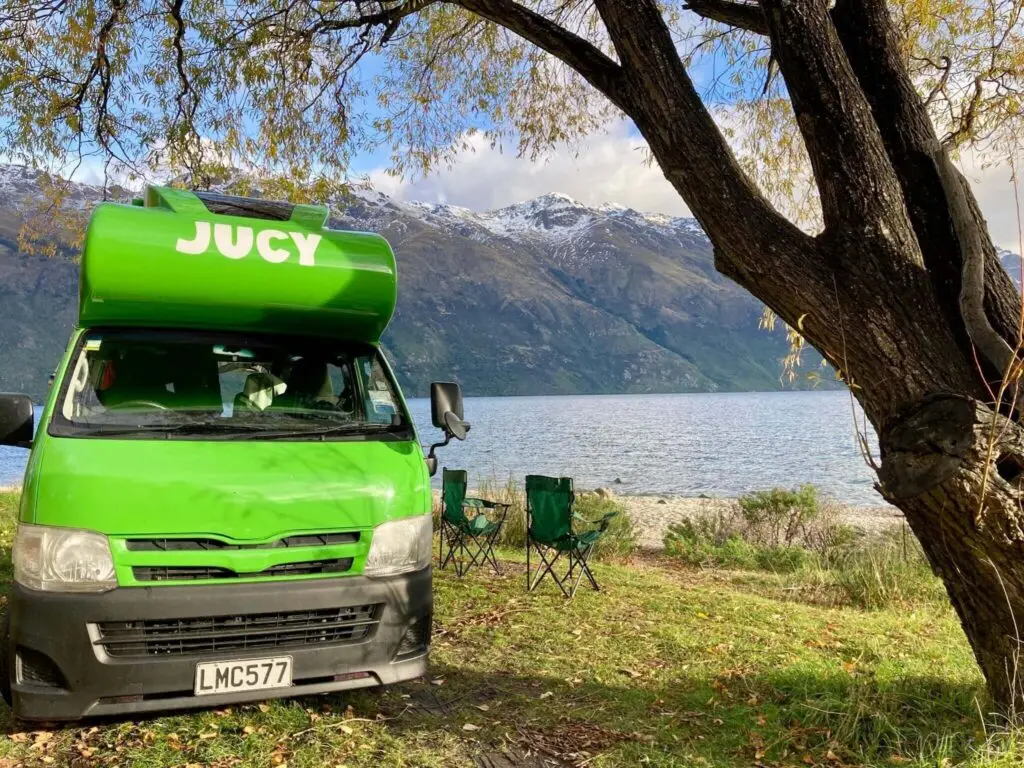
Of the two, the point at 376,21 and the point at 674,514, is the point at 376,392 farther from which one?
the point at 674,514

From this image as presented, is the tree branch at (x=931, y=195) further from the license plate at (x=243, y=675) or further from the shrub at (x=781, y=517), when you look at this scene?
the shrub at (x=781, y=517)

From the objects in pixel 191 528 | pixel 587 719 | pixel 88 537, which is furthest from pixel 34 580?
pixel 587 719

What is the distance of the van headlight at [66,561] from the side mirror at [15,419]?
90 cm

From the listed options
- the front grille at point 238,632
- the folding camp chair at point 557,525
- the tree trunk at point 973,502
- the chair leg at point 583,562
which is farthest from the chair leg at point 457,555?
the tree trunk at point 973,502

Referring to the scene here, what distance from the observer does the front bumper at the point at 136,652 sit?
3.15 meters

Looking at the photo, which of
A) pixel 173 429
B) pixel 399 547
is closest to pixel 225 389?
pixel 173 429

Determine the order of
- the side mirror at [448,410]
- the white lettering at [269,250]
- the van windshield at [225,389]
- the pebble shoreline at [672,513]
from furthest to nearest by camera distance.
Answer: the pebble shoreline at [672,513]
the side mirror at [448,410]
the white lettering at [269,250]
the van windshield at [225,389]

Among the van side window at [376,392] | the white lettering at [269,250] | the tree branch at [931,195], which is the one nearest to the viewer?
the tree branch at [931,195]

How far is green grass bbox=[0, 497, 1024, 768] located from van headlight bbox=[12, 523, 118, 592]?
0.92 metres

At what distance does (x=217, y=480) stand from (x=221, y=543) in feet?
0.96

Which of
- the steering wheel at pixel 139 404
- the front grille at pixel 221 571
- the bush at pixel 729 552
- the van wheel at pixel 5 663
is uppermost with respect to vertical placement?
the steering wheel at pixel 139 404

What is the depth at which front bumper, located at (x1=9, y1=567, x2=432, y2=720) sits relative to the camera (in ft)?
10.3

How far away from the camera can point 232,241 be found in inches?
162

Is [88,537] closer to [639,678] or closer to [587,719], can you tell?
[587,719]
